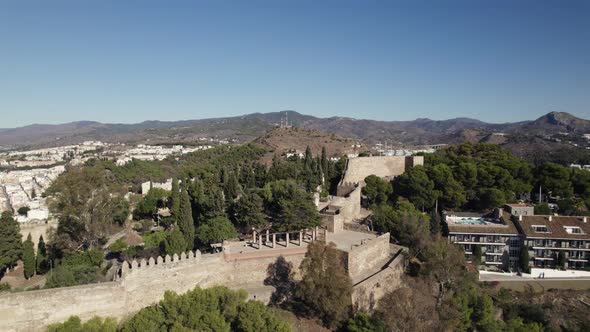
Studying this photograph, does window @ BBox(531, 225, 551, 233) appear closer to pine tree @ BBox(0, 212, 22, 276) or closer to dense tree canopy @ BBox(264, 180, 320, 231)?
dense tree canopy @ BBox(264, 180, 320, 231)

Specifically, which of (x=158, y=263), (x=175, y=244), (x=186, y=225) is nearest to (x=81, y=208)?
(x=186, y=225)

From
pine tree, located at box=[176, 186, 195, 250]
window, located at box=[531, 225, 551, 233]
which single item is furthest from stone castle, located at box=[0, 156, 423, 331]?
window, located at box=[531, 225, 551, 233]

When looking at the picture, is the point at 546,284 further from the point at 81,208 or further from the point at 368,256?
the point at 81,208

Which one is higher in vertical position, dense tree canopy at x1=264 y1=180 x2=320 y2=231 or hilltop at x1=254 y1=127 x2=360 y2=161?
hilltop at x1=254 y1=127 x2=360 y2=161

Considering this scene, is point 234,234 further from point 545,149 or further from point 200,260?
point 545,149

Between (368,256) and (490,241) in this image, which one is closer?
(368,256)

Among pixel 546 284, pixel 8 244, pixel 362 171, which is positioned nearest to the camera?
pixel 8 244

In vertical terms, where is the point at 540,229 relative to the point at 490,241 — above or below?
above
